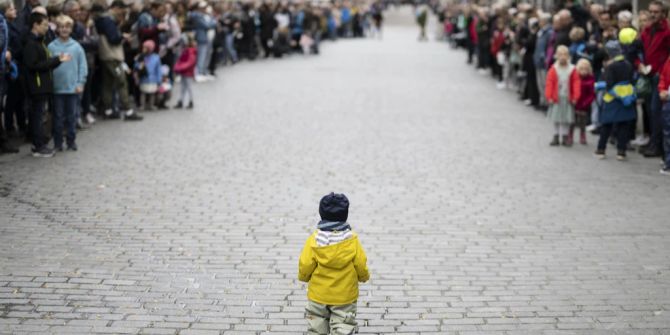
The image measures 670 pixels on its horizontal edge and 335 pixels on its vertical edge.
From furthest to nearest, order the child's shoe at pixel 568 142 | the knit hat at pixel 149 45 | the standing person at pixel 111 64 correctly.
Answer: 1. the knit hat at pixel 149 45
2. the standing person at pixel 111 64
3. the child's shoe at pixel 568 142

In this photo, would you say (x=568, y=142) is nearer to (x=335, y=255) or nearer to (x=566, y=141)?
(x=566, y=141)

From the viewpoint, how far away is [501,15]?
2362 centimetres

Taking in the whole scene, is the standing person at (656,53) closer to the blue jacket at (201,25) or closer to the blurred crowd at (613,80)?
the blurred crowd at (613,80)

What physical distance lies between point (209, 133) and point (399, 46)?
27.7 metres

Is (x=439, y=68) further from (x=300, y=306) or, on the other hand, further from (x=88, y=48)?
(x=300, y=306)

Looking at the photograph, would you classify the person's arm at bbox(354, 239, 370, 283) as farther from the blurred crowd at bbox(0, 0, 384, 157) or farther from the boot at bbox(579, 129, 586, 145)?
the boot at bbox(579, 129, 586, 145)

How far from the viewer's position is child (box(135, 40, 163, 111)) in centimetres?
1731

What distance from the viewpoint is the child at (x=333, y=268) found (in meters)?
5.64

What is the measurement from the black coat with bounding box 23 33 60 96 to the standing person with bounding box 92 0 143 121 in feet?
11.6

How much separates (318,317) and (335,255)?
0.46m

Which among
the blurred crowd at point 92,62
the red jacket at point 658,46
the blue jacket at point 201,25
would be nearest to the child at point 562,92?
the red jacket at point 658,46

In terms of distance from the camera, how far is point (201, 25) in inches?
936

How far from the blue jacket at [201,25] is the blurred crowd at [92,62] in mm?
25

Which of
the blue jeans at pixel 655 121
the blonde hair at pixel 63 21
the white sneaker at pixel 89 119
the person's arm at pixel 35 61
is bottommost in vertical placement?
the white sneaker at pixel 89 119
